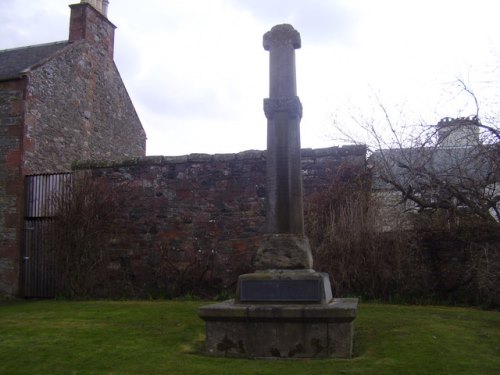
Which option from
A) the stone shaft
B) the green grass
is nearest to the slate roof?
the green grass

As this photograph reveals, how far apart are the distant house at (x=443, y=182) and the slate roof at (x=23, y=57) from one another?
9938 mm

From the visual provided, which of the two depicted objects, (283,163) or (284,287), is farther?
(283,163)

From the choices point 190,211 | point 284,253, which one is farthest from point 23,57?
point 284,253

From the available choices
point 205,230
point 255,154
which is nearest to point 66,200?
point 205,230

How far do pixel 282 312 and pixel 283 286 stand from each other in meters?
0.40

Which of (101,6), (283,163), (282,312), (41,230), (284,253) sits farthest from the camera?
(101,6)

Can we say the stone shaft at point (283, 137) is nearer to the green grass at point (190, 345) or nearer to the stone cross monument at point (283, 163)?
the stone cross monument at point (283, 163)

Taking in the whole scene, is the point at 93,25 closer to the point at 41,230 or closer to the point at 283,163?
the point at 41,230

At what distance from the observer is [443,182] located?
13.2 meters

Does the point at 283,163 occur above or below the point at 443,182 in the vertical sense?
below

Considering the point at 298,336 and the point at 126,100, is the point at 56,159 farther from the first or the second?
the point at 298,336

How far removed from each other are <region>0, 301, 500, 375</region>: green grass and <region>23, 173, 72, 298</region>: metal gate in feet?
15.4

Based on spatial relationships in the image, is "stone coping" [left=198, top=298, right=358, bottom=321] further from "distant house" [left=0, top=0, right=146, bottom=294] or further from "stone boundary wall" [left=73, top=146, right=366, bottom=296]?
"distant house" [left=0, top=0, right=146, bottom=294]

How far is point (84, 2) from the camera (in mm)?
18062
